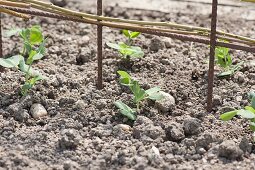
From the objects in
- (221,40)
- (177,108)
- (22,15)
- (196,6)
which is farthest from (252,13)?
(22,15)

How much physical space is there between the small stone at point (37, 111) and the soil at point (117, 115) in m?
0.02

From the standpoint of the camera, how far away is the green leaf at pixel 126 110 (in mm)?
2873

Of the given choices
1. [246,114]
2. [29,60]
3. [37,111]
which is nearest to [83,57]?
[29,60]

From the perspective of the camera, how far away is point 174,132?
9.12 feet

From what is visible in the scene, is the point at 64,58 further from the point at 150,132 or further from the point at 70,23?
the point at 150,132

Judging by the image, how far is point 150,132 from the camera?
279cm

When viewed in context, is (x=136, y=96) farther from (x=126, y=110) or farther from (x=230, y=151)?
(x=230, y=151)

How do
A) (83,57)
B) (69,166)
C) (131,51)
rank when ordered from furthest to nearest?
(83,57) → (131,51) → (69,166)

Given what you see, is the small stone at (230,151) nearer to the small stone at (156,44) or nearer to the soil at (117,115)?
the soil at (117,115)

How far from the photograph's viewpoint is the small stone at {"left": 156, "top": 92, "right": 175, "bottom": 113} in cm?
297

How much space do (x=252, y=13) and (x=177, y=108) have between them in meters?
1.18

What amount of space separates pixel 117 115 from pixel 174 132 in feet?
0.96

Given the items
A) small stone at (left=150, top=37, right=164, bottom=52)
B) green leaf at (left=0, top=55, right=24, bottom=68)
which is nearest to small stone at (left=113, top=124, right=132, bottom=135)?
green leaf at (left=0, top=55, right=24, bottom=68)

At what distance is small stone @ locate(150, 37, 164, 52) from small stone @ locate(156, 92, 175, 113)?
1.79 ft
